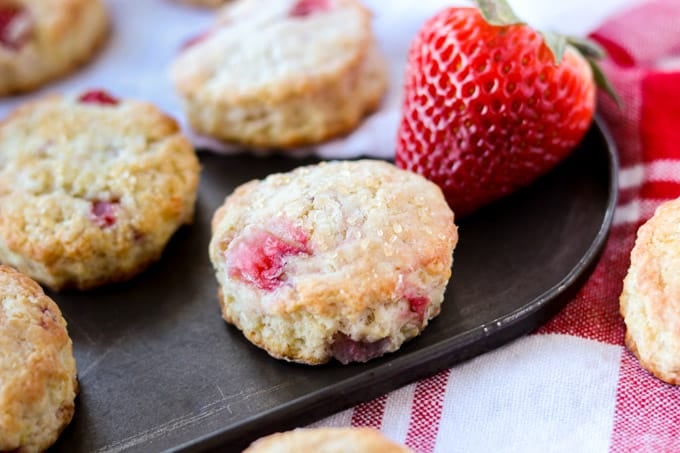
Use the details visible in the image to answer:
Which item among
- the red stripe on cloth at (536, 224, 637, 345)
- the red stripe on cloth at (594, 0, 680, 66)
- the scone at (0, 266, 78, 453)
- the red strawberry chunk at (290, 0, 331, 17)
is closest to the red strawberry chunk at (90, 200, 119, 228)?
the scone at (0, 266, 78, 453)

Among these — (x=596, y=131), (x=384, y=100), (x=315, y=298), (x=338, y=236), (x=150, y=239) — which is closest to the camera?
(x=315, y=298)

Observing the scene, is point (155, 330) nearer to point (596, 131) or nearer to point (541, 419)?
point (541, 419)

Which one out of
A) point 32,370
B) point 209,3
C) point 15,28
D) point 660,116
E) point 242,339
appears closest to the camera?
point 32,370

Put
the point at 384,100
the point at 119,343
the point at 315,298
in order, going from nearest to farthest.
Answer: the point at 315,298 → the point at 119,343 → the point at 384,100

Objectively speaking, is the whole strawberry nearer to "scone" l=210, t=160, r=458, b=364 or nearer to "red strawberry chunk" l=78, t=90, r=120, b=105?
"scone" l=210, t=160, r=458, b=364

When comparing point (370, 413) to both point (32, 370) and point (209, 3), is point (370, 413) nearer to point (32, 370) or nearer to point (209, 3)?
point (32, 370)

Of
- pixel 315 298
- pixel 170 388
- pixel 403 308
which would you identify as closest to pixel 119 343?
pixel 170 388

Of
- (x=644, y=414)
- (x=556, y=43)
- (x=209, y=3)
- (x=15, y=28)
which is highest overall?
(x=556, y=43)

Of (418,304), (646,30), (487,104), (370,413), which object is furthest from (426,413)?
(646,30)
